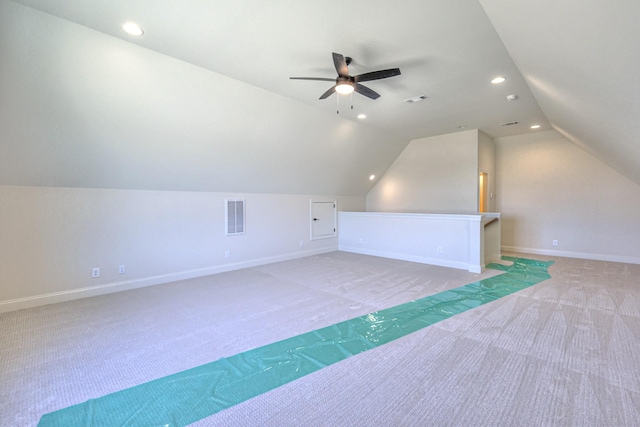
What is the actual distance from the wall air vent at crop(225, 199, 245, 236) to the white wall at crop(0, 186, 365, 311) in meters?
0.11

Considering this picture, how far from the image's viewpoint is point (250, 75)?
152 inches

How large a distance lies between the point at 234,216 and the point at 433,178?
5.02m

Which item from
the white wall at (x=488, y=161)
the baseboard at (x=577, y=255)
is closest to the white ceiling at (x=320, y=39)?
the white wall at (x=488, y=161)

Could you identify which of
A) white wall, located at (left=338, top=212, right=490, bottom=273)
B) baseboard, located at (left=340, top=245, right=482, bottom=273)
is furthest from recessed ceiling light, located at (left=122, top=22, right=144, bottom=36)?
baseboard, located at (left=340, top=245, right=482, bottom=273)

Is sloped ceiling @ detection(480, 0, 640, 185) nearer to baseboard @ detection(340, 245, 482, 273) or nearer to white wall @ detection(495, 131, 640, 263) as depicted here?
baseboard @ detection(340, 245, 482, 273)

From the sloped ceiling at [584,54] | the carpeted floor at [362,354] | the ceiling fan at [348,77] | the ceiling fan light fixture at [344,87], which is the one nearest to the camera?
the sloped ceiling at [584,54]

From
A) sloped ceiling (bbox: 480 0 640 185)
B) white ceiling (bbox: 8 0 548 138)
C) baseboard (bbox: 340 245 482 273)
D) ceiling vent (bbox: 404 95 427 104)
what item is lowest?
baseboard (bbox: 340 245 482 273)

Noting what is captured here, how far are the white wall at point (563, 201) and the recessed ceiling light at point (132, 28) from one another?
804 cm

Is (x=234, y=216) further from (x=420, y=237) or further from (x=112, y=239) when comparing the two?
(x=420, y=237)

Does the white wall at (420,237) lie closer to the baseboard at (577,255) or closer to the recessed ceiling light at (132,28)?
the baseboard at (577,255)

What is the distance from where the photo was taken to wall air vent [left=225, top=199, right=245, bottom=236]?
571 centimetres

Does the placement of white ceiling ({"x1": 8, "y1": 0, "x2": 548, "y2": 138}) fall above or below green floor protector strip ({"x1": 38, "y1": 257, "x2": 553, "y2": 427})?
above

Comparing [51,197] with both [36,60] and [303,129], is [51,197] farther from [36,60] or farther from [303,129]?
[303,129]

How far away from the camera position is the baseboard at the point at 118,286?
370cm
